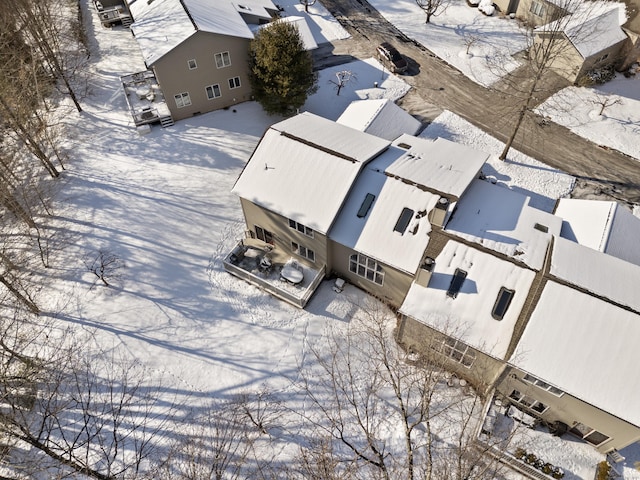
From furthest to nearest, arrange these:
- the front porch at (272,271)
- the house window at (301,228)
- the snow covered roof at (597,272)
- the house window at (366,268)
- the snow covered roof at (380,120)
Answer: the snow covered roof at (380,120) < the front porch at (272,271) < the house window at (301,228) < the house window at (366,268) < the snow covered roof at (597,272)

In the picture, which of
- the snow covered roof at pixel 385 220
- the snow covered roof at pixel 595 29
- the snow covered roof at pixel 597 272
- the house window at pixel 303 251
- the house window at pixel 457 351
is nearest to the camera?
the snow covered roof at pixel 597 272

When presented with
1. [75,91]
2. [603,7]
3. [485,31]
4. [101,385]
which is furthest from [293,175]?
[603,7]

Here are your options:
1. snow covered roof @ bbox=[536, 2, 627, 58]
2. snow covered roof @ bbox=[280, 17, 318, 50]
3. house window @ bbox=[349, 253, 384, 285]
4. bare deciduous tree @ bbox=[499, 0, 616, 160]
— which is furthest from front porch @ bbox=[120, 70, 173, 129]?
snow covered roof @ bbox=[536, 2, 627, 58]

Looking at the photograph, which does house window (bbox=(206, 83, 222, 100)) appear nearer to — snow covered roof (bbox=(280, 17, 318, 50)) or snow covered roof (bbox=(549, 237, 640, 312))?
snow covered roof (bbox=(280, 17, 318, 50))

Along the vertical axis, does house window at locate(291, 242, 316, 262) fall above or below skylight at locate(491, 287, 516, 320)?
below

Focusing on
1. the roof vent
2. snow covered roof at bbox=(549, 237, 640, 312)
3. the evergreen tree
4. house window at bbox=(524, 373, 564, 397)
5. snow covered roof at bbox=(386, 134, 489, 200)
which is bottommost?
house window at bbox=(524, 373, 564, 397)

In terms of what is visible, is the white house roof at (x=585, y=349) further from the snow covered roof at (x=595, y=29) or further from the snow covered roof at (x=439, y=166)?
the snow covered roof at (x=595, y=29)

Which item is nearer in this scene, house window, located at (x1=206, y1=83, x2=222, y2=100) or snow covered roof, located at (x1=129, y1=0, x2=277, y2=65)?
snow covered roof, located at (x1=129, y1=0, x2=277, y2=65)

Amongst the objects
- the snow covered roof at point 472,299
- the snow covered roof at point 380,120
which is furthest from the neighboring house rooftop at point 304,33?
the snow covered roof at point 472,299
